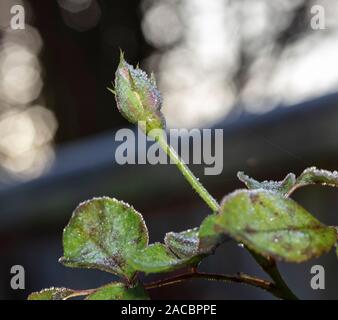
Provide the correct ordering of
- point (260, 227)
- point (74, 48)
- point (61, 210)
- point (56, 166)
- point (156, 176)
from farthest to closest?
point (74, 48) < point (56, 166) < point (61, 210) < point (156, 176) < point (260, 227)

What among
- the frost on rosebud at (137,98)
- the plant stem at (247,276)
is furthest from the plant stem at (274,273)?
the frost on rosebud at (137,98)

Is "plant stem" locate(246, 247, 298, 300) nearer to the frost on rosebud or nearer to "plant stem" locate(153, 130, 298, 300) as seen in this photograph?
"plant stem" locate(153, 130, 298, 300)

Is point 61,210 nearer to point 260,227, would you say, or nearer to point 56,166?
point 56,166

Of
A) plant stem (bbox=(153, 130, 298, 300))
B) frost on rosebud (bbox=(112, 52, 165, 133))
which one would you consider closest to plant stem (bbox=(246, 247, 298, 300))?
plant stem (bbox=(153, 130, 298, 300))

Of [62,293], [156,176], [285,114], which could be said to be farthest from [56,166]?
[62,293]

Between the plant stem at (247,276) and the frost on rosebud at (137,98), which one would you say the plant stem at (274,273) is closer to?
the plant stem at (247,276)

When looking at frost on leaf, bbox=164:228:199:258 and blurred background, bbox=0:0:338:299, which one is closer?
frost on leaf, bbox=164:228:199:258
